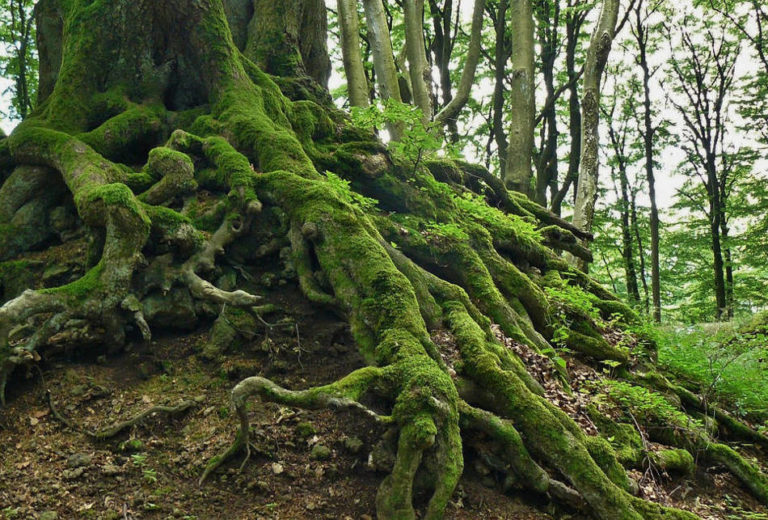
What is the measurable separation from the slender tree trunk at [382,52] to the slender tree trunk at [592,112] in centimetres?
454

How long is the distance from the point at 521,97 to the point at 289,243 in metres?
9.02

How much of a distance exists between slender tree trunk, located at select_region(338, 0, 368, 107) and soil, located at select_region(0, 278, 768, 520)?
7915 millimetres

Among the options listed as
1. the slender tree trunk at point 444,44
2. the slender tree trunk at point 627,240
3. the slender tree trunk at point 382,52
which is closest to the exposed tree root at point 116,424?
the slender tree trunk at point 382,52

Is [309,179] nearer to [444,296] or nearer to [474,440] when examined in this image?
[444,296]

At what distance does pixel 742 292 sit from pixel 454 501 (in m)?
20.2

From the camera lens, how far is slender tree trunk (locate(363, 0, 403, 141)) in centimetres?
1127

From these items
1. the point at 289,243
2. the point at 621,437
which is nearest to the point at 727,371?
the point at 621,437

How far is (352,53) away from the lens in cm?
1153

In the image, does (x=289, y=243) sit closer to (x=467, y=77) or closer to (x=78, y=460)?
(x=78, y=460)

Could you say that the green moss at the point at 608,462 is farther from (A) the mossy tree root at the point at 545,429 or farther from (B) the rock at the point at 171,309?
(B) the rock at the point at 171,309

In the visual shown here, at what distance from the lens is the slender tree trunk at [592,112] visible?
436 inches

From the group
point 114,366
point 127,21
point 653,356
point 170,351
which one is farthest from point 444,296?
point 127,21

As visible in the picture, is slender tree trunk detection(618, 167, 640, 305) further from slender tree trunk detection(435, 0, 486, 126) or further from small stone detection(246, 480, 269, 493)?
small stone detection(246, 480, 269, 493)

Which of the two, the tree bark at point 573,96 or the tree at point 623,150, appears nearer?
the tree bark at point 573,96
